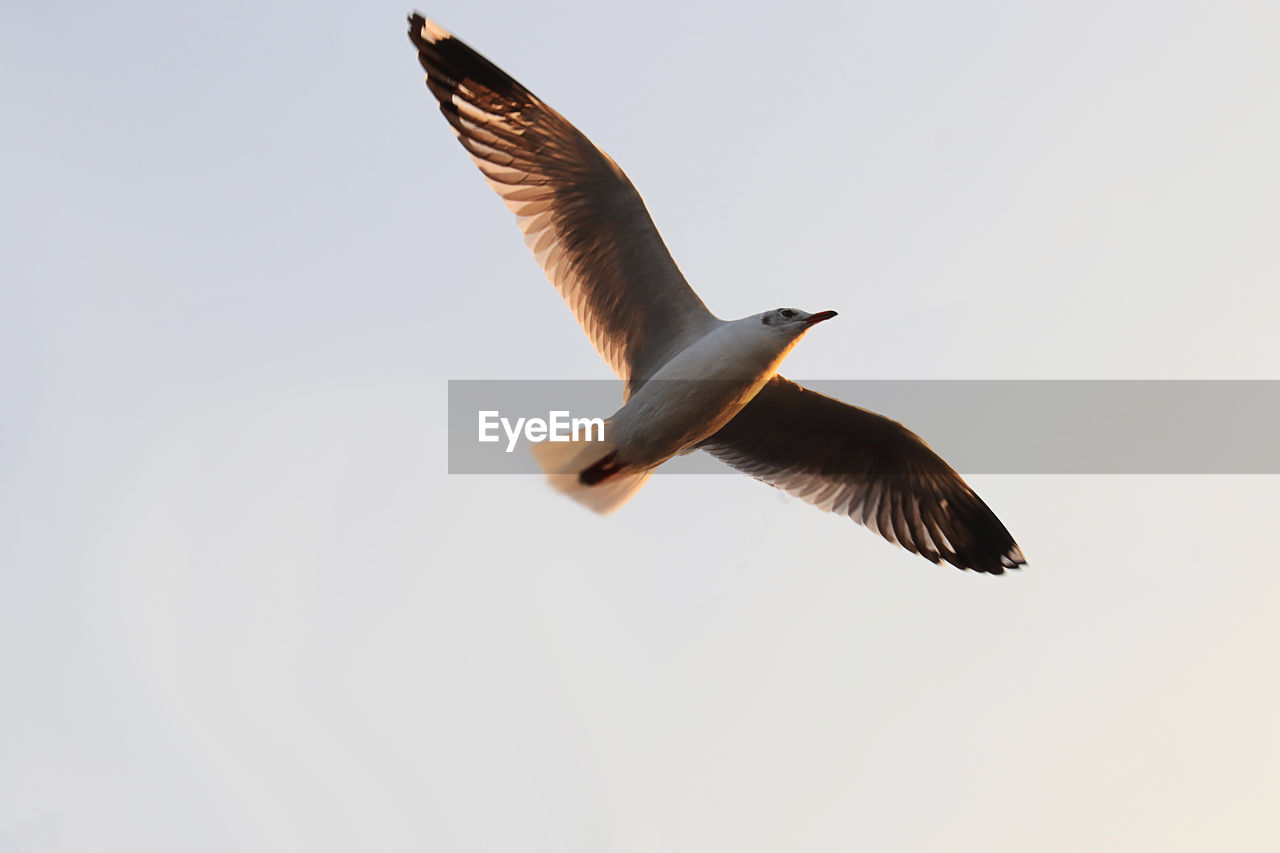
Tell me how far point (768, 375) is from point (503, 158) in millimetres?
1874

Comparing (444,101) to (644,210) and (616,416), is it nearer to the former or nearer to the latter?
(644,210)

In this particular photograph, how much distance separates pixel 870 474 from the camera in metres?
6.98

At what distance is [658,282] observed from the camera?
6000 millimetres

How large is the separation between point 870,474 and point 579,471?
2.19 meters

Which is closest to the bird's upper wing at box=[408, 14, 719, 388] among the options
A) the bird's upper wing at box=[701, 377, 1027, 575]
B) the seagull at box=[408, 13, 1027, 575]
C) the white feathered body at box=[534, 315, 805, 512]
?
the seagull at box=[408, 13, 1027, 575]

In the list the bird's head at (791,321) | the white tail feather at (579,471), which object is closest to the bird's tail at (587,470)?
the white tail feather at (579,471)

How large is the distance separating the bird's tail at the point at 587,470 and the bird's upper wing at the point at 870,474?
1120mm

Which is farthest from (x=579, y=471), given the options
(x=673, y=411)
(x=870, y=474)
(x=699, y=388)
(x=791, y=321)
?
(x=870, y=474)

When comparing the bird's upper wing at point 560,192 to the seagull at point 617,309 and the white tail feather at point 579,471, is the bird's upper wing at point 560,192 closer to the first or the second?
the seagull at point 617,309

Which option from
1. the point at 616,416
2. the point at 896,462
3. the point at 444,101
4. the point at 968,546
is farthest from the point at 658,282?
the point at 968,546

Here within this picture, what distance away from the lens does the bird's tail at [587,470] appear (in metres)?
5.71

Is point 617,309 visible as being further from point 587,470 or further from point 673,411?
point 587,470

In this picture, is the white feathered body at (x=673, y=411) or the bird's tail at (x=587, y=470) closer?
the white feathered body at (x=673, y=411)

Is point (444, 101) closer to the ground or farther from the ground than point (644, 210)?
farther from the ground
